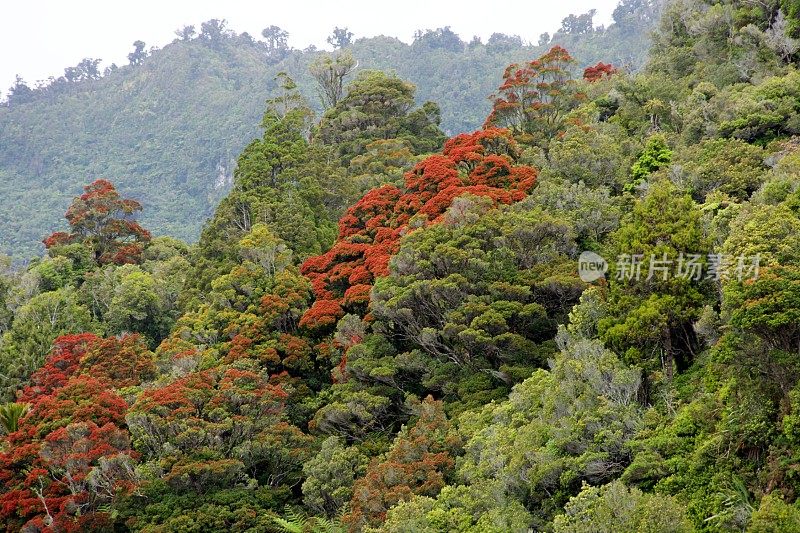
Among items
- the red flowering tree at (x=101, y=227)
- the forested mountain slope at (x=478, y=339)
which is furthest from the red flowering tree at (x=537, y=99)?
the red flowering tree at (x=101, y=227)

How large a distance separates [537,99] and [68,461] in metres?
23.8

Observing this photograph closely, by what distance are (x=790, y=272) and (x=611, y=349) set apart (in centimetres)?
458

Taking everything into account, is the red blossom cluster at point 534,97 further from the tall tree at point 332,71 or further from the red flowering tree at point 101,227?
the red flowering tree at point 101,227

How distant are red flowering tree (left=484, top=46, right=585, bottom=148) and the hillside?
3475cm

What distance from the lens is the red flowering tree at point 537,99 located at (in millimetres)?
36156

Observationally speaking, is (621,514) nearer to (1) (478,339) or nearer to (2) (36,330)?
(1) (478,339)

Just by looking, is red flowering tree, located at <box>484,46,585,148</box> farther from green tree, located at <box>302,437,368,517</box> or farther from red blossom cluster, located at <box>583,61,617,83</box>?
green tree, located at <box>302,437,368,517</box>

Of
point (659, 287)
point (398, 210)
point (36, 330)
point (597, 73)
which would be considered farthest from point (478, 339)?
point (597, 73)

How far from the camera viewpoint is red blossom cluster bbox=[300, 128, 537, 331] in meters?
25.8

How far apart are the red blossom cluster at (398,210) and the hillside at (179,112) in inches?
1711

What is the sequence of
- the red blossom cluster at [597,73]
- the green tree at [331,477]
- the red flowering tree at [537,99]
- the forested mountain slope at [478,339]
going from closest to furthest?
1. the forested mountain slope at [478,339]
2. the green tree at [331,477]
3. the red flowering tree at [537,99]
4. the red blossom cluster at [597,73]

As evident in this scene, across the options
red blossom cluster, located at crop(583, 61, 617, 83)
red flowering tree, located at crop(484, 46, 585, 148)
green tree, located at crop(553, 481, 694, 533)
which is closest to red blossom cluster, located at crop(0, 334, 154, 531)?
green tree, located at crop(553, 481, 694, 533)

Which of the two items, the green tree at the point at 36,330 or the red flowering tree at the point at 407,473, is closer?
the red flowering tree at the point at 407,473

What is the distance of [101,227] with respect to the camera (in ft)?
135
